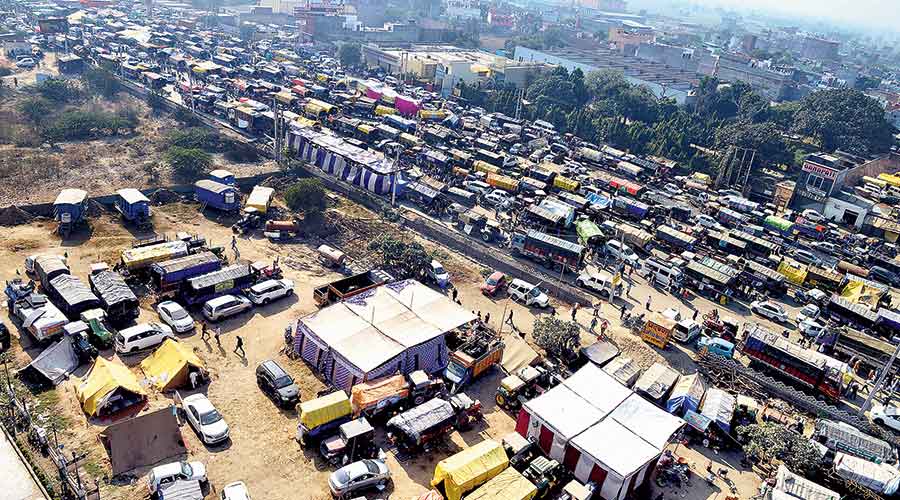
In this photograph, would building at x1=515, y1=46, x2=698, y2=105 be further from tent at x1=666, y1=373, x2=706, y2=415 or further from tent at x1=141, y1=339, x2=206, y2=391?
tent at x1=141, y1=339, x2=206, y2=391

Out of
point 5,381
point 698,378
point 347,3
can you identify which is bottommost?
point 5,381

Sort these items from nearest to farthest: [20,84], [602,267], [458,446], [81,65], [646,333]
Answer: [458,446], [646,333], [602,267], [20,84], [81,65]

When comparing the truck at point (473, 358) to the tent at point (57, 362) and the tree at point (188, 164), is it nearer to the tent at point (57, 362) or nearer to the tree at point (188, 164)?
the tent at point (57, 362)

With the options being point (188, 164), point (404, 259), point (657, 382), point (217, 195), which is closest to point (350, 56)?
point (188, 164)

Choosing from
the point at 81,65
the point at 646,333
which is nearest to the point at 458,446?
the point at 646,333

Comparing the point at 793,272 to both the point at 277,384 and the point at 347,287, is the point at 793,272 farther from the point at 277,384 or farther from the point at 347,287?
the point at 277,384

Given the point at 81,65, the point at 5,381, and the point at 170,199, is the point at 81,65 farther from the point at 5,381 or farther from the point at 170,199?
the point at 5,381

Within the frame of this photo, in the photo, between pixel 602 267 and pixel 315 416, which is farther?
pixel 602 267

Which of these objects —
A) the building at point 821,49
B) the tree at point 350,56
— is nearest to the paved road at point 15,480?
the tree at point 350,56
